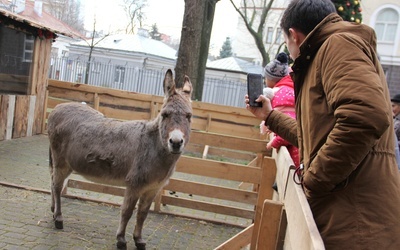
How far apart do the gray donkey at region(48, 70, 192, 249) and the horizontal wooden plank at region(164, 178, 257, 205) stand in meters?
1.38

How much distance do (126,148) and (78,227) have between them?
154 cm

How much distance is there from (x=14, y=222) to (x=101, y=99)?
7.00 m

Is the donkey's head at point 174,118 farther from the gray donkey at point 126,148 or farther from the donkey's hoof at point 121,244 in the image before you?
the donkey's hoof at point 121,244

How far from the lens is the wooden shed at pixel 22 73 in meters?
9.86

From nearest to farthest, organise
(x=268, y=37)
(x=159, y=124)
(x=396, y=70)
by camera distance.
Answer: (x=159, y=124)
(x=396, y=70)
(x=268, y=37)

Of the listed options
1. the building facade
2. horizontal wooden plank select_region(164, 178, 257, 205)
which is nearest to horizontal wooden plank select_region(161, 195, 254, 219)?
horizontal wooden plank select_region(164, 178, 257, 205)

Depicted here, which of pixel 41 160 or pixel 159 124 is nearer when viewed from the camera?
pixel 159 124

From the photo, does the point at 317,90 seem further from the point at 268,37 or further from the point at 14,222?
the point at 268,37

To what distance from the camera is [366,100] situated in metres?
1.52

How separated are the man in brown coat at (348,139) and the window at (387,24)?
92.9 ft

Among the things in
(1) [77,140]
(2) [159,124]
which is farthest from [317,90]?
(1) [77,140]

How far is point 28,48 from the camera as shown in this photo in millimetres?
10781

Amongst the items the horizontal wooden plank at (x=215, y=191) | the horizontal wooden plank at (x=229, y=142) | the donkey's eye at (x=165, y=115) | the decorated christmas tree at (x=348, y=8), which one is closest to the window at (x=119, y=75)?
the decorated christmas tree at (x=348, y=8)

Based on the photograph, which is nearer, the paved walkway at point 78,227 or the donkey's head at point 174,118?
the donkey's head at point 174,118
